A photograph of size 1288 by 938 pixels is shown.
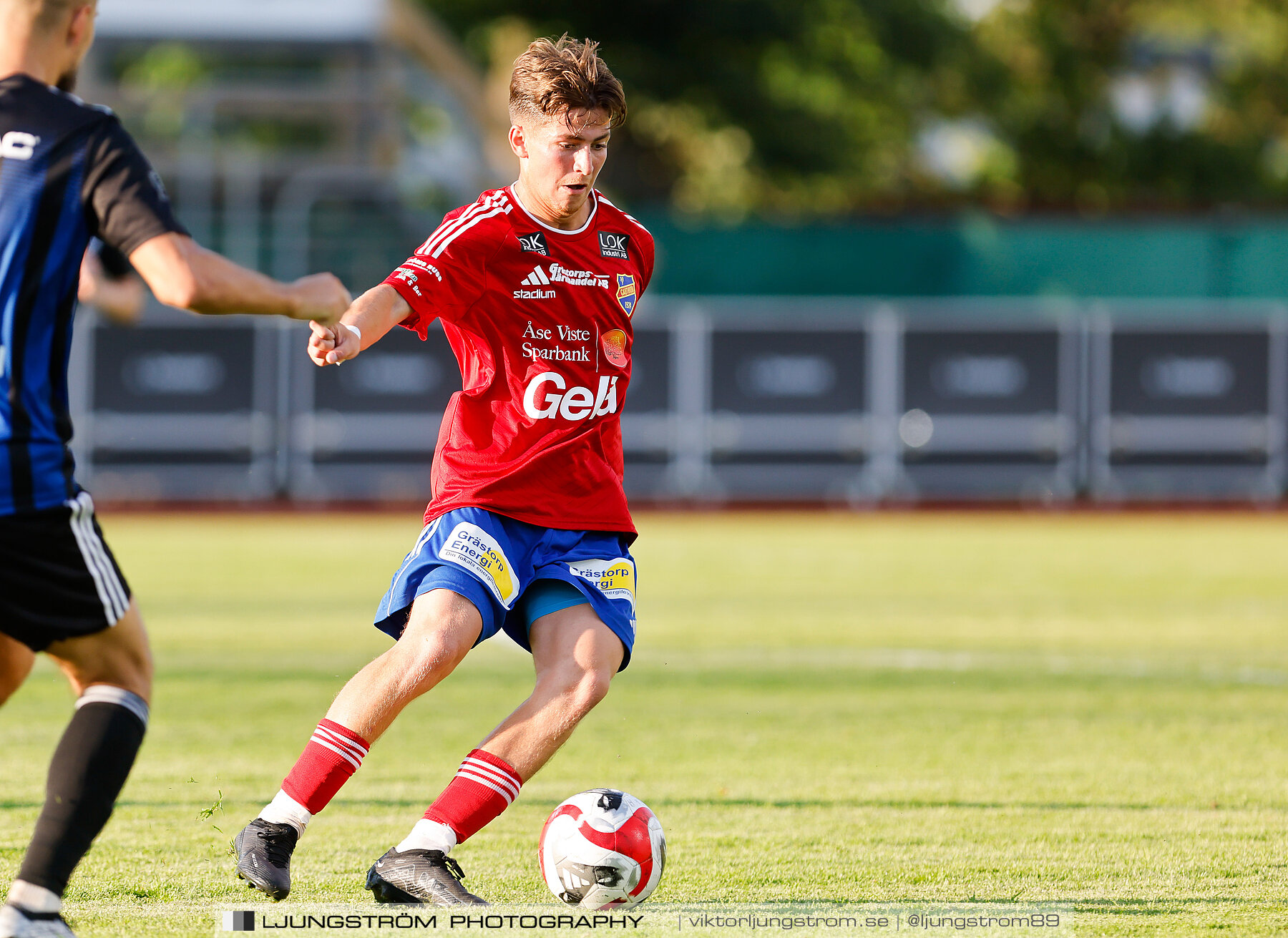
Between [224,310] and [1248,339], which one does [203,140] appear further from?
[224,310]

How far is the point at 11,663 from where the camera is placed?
12.7 ft

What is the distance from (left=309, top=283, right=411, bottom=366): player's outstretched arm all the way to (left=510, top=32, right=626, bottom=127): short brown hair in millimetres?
598

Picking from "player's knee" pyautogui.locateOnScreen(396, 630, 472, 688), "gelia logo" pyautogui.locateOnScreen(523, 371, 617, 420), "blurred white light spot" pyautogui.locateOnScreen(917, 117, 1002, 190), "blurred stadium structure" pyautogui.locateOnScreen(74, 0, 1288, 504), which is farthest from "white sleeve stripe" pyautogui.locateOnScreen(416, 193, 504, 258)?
"blurred white light spot" pyautogui.locateOnScreen(917, 117, 1002, 190)

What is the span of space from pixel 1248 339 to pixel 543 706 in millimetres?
23022

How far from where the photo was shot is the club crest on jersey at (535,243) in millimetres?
4801

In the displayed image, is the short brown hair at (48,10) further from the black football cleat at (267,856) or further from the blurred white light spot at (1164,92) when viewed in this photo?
the blurred white light spot at (1164,92)

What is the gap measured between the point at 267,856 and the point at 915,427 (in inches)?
876

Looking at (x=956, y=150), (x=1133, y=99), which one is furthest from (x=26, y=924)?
(x=956, y=150)

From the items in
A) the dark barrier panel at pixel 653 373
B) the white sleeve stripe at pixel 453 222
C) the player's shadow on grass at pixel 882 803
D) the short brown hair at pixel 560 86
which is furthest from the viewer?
the dark barrier panel at pixel 653 373

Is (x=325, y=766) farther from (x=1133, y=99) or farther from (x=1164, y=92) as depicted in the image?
(x=1164, y=92)

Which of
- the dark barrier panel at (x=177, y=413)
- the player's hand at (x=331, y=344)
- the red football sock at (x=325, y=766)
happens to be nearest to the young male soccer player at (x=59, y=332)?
the player's hand at (x=331, y=344)

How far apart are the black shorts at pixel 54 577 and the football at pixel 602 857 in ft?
4.50

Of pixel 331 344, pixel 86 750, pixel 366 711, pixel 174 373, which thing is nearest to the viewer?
pixel 86 750

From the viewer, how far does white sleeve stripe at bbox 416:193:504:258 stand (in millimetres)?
4738
